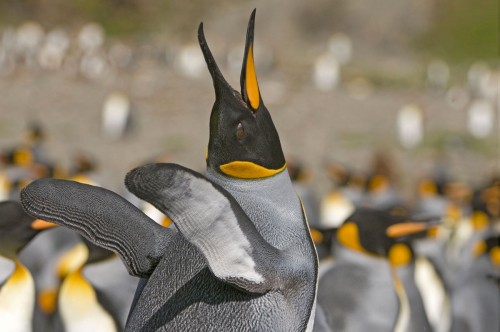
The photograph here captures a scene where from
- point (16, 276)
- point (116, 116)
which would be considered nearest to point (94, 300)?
point (16, 276)

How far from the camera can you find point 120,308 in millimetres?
3232

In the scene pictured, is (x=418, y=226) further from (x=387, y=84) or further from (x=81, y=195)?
(x=387, y=84)

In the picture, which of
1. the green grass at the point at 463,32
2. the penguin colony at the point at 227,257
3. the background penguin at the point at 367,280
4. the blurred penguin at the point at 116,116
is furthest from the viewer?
the green grass at the point at 463,32

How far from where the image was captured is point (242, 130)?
1.88m

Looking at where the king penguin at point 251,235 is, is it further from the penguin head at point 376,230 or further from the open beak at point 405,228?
the open beak at point 405,228

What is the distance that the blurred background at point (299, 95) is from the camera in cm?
1107

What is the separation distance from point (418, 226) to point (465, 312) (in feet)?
2.21

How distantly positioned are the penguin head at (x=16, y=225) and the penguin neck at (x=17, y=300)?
11cm

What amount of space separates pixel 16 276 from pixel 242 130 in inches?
56.4

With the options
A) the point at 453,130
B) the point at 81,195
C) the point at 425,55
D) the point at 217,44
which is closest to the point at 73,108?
the point at 453,130

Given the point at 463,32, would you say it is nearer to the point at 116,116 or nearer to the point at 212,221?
the point at 116,116

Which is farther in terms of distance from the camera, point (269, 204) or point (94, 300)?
point (94, 300)

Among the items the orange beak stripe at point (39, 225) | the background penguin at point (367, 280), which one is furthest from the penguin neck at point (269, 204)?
the background penguin at point (367, 280)

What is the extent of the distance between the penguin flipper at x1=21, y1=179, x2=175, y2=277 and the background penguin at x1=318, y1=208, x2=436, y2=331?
A: 1.45 meters
